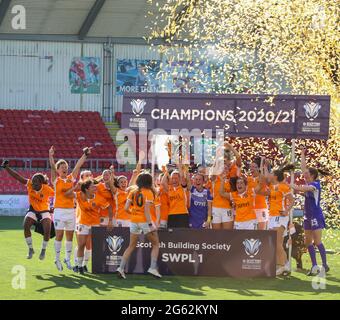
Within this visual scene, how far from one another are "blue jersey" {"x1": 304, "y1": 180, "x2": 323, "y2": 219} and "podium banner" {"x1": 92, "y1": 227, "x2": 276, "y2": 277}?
0.90m

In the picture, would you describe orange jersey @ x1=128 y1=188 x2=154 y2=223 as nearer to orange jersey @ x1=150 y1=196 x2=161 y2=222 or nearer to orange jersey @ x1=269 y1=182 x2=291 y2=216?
orange jersey @ x1=150 y1=196 x2=161 y2=222

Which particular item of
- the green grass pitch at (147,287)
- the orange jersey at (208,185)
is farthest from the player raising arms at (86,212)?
the orange jersey at (208,185)

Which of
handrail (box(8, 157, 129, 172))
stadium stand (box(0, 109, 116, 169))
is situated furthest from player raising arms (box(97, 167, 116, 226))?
stadium stand (box(0, 109, 116, 169))

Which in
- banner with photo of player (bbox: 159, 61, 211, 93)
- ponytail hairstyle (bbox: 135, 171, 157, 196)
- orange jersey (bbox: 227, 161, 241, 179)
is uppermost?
banner with photo of player (bbox: 159, 61, 211, 93)

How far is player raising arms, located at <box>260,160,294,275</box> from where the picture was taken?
55.7 feet

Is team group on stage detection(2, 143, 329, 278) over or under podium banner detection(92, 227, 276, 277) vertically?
over

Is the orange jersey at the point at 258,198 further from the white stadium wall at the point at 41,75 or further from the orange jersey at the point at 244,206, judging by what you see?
the white stadium wall at the point at 41,75

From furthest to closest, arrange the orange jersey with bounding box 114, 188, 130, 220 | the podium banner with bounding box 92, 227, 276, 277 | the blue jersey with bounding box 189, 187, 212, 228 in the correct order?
1. the blue jersey with bounding box 189, 187, 212, 228
2. the orange jersey with bounding box 114, 188, 130, 220
3. the podium banner with bounding box 92, 227, 276, 277

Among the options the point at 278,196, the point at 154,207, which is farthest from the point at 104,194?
the point at 278,196

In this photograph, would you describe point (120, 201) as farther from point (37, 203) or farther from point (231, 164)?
point (231, 164)

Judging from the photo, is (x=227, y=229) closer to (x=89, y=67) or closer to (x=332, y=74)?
(x=332, y=74)

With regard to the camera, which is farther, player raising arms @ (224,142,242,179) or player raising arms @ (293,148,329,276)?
player raising arms @ (224,142,242,179)

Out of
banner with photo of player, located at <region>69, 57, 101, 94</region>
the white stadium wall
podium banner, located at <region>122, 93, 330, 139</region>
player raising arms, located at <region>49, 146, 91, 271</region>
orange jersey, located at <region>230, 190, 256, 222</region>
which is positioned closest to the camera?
orange jersey, located at <region>230, 190, 256, 222</region>
